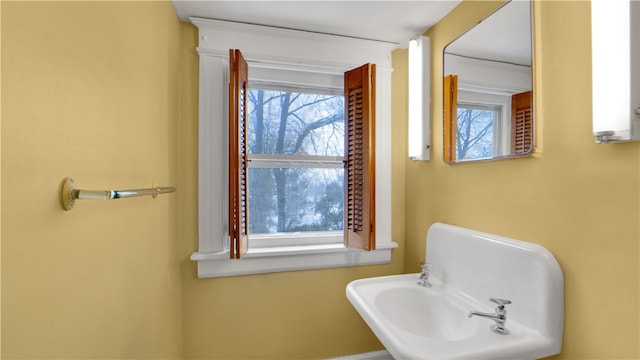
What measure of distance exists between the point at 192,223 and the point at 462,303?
4.25ft

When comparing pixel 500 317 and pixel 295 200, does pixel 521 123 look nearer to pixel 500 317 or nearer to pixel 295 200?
pixel 500 317

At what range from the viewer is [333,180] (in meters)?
1.66

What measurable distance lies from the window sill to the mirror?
2.30 feet

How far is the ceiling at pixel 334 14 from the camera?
4.21 ft

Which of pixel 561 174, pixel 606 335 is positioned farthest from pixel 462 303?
pixel 561 174

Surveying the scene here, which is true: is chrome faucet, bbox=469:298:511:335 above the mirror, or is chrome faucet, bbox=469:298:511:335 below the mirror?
below

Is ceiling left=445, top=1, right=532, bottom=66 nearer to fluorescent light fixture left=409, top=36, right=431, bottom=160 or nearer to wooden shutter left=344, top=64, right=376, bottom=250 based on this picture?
fluorescent light fixture left=409, top=36, right=431, bottom=160

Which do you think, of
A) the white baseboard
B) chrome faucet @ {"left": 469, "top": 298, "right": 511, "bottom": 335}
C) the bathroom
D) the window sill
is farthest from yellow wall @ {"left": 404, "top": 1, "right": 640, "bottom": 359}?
the white baseboard

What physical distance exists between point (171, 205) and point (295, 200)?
64 cm

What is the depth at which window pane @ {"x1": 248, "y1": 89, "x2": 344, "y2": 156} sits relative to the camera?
5.12ft

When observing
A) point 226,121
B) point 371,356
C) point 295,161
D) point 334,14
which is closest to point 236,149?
point 226,121

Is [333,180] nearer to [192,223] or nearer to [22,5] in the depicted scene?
[192,223]

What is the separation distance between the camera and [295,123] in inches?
63.0

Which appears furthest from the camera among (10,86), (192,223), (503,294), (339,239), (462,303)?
(339,239)
